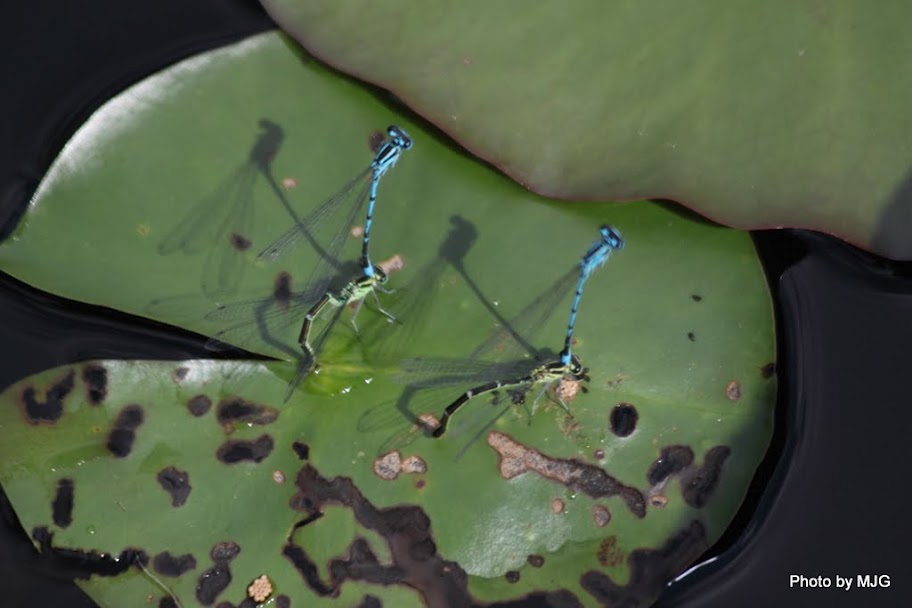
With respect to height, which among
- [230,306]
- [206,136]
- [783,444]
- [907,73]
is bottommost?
[783,444]

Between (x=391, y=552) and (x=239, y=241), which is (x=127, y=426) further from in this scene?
(x=391, y=552)

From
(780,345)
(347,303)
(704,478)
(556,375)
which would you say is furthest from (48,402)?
(780,345)

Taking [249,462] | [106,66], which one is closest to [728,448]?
[249,462]

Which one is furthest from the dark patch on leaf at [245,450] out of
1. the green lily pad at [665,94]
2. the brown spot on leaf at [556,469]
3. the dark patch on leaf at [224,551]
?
the green lily pad at [665,94]

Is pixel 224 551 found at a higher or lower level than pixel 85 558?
higher

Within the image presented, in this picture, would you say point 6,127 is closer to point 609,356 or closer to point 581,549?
point 609,356

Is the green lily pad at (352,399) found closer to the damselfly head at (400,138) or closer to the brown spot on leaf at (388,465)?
the brown spot on leaf at (388,465)

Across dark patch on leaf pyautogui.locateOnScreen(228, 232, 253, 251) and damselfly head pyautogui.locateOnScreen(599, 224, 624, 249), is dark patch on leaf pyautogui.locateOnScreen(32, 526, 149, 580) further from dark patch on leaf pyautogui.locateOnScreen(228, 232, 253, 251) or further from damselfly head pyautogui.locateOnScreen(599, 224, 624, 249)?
damselfly head pyautogui.locateOnScreen(599, 224, 624, 249)
